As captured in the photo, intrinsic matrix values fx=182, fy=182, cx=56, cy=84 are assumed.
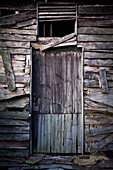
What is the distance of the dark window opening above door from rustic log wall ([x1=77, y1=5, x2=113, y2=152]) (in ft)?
2.16

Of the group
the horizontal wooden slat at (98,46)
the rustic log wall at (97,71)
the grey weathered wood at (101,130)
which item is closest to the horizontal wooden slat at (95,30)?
the rustic log wall at (97,71)

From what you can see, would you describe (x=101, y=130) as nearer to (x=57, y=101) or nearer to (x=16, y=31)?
(x=57, y=101)

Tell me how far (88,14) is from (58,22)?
3.15 ft

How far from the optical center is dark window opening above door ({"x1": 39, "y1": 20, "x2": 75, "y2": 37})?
5777 mm

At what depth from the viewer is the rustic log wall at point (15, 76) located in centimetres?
529

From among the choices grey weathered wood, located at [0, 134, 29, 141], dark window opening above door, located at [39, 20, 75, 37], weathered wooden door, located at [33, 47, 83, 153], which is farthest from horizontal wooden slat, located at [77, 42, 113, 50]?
grey weathered wood, located at [0, 134, 29, 141]

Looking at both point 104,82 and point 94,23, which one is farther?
point 94,23

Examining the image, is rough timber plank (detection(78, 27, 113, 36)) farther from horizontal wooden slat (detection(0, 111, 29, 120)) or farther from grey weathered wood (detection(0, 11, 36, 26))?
horizontal wooden slat (detection(0, 111, 29, 120))

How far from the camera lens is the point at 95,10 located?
5539 millimetres

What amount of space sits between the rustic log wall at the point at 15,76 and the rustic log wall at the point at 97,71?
64.7 inches

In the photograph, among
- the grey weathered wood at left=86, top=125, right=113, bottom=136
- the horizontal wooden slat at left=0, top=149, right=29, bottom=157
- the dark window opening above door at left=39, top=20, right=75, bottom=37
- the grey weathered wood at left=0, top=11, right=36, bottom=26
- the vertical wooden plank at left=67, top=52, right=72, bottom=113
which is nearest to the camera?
the horizontal wooden slat at left=0, top=149, right=29, bottom=157

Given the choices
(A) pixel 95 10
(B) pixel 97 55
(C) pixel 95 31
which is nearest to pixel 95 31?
(C) pixel 95 31

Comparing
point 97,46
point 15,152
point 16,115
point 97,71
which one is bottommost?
point 15,152

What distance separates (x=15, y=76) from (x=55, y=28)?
2178 mm
